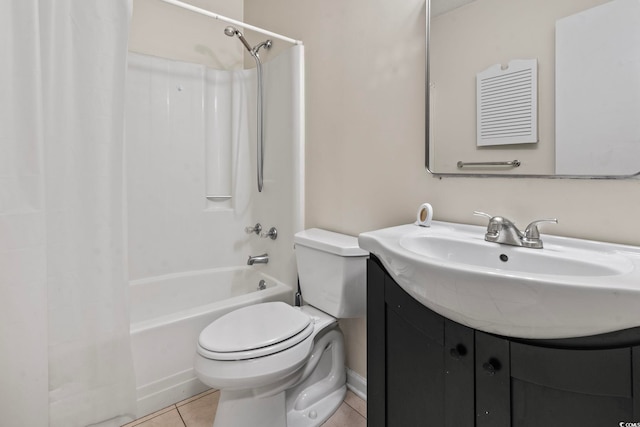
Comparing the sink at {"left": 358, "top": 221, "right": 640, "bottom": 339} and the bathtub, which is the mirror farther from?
the bathtub

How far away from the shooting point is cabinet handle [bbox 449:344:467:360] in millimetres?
759

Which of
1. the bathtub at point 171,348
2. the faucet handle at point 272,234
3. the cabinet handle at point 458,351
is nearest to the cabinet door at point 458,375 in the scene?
the cabinet handle at point 458,351

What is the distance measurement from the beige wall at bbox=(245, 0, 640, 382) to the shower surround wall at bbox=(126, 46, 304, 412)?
0.17m

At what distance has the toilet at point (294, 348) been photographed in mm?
1136

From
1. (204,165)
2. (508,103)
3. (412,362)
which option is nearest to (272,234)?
(204,165)

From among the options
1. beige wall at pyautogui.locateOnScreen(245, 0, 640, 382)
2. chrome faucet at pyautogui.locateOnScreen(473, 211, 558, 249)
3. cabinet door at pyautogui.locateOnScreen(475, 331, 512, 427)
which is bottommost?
cabinet door at pyautogui.locateOnScreen(475, 331, 512, 427)

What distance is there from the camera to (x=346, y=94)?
158 centimetres

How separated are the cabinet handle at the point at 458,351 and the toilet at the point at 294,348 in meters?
0.60

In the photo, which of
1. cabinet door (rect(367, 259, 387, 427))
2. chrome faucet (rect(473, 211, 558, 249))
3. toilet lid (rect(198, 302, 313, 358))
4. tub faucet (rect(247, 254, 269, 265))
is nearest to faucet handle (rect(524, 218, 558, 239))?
chrome faucet (rect(473, 211, 558, 249))

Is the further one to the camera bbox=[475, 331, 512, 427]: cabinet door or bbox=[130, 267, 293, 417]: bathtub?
bbox=[130, 267, 293, 417]: bathtub

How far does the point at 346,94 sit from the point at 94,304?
1365mm

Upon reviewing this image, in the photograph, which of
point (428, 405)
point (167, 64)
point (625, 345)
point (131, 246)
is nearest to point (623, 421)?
point (625, 345)

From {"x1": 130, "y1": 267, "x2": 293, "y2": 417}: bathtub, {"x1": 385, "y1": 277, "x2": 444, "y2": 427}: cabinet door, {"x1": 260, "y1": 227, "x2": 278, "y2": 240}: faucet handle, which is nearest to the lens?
{"x1": 385, "y1": 277, "x2": 444, "y2": 427}: cabinet door

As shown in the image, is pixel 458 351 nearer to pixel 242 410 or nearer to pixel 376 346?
pixel 376 346
